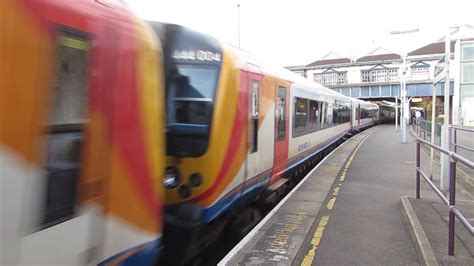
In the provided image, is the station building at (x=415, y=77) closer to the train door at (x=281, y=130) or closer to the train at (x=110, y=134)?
the train door at (x=281, y=130)

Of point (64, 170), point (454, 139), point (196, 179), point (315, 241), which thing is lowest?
point (315, 241)

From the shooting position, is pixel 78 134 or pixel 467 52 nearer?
pixel 78 134

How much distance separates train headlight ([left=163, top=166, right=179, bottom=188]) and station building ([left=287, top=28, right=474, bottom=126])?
25088 mm

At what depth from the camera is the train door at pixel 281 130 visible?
750 cm

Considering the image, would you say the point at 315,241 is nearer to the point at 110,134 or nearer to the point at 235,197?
the point at 235,197

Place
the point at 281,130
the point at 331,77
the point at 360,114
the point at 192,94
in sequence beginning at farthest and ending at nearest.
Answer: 1. the point at 331,77
2. the point at 360,114
3. the point at 281,130
4. the point at 192,94

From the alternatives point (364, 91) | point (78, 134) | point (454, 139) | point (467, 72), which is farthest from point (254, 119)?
point (364, 91)

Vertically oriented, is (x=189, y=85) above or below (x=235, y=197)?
above

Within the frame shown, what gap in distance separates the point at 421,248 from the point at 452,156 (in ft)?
3.36

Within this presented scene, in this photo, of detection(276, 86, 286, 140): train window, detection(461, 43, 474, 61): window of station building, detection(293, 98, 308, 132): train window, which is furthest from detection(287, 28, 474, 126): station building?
detection(276, 86, 286, 140): train window

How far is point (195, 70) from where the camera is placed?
5000 millimetres

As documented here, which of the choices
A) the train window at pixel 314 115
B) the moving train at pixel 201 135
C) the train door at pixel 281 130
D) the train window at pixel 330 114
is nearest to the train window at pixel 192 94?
the moving train at pixel 201 135

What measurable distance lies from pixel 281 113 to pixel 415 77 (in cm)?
6795

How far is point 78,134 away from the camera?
98.8 inches
